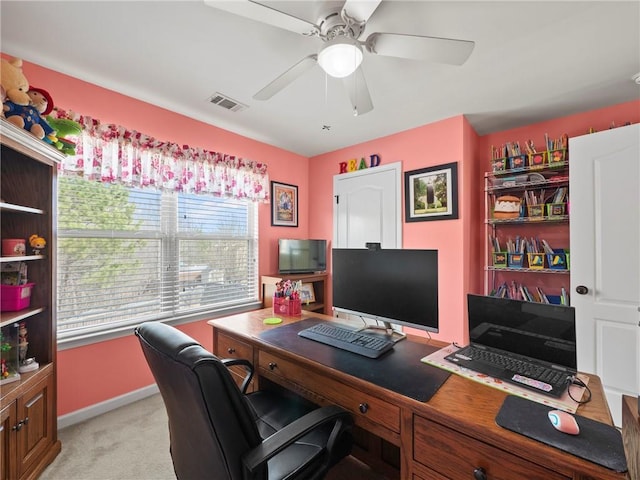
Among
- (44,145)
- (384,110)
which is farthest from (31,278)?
(384,110)

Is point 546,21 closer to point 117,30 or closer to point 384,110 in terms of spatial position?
point 384,110

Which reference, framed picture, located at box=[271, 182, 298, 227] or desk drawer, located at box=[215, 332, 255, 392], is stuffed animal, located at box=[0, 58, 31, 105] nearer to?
desk drawer, located at box=[215, 332, 255, 392]

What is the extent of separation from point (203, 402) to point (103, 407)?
6.50ft

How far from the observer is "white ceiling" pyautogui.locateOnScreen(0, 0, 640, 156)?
1.46 meters

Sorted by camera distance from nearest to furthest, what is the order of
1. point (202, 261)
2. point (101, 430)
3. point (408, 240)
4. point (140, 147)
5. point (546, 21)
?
point (546, 21) → point (101, 430) → point (140, 147) → point (202, 261) → point (408, 240)

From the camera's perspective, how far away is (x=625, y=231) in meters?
2.02

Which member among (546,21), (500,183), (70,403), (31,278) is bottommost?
(70,403)

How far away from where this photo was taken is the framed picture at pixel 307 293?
3373mm

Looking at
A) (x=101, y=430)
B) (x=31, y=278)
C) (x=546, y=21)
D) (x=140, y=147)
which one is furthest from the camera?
(x=140, y=147)

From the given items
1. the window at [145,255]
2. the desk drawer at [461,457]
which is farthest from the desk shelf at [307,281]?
the desk drawer at [461,457]

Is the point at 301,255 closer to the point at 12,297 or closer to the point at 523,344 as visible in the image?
the point at 12,297

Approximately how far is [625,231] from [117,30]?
349cm

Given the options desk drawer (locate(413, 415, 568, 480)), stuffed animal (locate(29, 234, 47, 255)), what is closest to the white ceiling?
stuffed animal (locate(29, 234, 47, 255))

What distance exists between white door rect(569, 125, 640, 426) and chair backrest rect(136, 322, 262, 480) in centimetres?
242
